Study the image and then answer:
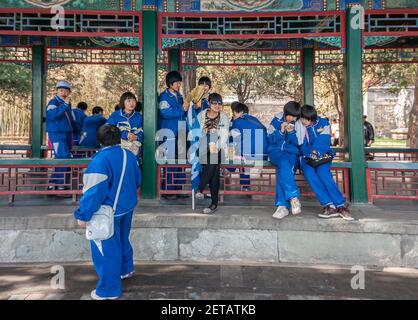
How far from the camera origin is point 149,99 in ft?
18.8

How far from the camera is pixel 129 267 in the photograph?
13.5 feet

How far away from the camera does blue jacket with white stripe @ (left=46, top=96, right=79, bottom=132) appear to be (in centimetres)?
643

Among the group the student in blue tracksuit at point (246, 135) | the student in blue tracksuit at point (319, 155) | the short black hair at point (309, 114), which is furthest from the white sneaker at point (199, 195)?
the short black hair at point (309, 114)

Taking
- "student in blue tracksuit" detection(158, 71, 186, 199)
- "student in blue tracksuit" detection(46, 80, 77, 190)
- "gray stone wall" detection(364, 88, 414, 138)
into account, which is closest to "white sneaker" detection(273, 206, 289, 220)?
"student in blue tracksuit" detection(158, 71, 186, 199)

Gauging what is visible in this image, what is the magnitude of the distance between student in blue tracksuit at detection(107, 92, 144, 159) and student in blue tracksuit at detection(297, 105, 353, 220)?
92.6 inches

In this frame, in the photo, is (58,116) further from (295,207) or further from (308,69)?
(308,69)

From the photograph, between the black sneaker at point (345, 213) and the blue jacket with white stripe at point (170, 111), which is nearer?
the black sneaker at point (345, 213)

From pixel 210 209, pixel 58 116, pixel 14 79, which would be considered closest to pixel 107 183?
pixel 210 209

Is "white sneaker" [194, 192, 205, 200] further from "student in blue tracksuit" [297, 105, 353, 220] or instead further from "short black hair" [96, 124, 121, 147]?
"short black hair" [96, 124, 121, 147]

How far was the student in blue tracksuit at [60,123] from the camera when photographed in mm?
6422

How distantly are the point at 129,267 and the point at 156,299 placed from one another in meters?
0.64

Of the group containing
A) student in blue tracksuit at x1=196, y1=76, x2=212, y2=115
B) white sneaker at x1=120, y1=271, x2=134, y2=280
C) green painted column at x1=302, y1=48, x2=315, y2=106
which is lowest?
white sneaker at x1=120, y1=271, x2=134, y2=280

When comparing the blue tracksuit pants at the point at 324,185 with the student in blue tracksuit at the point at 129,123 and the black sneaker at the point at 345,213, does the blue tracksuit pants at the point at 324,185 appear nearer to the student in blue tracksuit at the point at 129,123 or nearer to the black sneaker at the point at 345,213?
the black sneaker at the point at 345,213

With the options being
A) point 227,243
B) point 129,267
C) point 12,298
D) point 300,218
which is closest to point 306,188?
point 300,218
